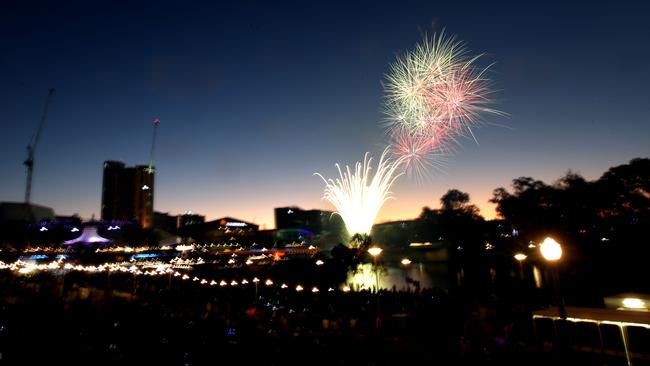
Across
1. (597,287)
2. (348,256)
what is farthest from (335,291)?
(597,287)

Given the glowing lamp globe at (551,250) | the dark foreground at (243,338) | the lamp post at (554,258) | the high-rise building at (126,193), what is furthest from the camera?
the high-rise building at (126,193)

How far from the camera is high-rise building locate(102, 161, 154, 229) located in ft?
420

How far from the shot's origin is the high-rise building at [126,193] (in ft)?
420

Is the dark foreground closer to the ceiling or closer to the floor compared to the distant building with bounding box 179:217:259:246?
closer to the floor

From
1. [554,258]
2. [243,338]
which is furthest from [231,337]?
[554,258]

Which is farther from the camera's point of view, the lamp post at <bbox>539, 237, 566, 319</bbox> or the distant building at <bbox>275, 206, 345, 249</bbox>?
the distant building at <bbox>275, 206, 345, 249</bbox>

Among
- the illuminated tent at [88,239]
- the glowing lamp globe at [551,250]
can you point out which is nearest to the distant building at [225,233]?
the illuminated tent at [88,239]

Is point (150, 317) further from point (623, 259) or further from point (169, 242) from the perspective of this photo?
point (169, 242)

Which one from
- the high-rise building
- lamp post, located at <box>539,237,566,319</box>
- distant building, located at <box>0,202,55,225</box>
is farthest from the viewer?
the high-rise building

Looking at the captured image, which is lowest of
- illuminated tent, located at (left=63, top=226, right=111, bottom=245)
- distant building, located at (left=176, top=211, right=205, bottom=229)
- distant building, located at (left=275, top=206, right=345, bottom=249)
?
illuminated tent, located at (left=63, top=226, right=111, bottom=245)

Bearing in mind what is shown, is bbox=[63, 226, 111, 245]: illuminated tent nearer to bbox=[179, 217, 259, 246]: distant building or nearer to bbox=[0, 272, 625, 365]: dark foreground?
bbox=[179, 217, 259, 246]: distant building

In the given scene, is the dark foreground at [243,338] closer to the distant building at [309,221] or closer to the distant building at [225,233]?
the distant building at [225,233]

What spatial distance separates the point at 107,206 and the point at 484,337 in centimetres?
14538

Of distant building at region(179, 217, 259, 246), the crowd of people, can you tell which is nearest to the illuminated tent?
distant building at region(179, 217, 259, 246)
